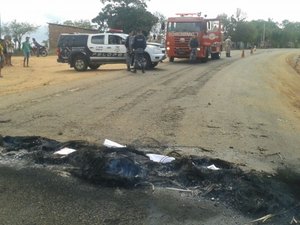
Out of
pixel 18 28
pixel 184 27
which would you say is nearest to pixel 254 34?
pixel 18 28

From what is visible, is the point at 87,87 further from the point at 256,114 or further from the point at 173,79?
the point at 256,114

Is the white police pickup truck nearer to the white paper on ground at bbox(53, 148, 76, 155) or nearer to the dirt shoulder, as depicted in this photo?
the dirt shoulder

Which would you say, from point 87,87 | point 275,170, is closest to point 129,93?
point 87,87

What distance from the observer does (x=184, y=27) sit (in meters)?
27.5

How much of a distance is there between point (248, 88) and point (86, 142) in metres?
9.38

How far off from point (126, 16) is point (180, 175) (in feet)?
201

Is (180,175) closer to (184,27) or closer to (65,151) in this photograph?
(65,151)

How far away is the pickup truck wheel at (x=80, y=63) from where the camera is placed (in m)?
23.3

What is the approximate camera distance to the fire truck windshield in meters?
27.3

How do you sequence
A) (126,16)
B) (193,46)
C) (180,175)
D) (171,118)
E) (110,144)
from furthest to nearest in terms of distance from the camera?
(126,16), (193,46), (171,118), (110,144), (180,175)

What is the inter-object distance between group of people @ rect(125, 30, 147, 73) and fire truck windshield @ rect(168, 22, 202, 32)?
23.1 ft

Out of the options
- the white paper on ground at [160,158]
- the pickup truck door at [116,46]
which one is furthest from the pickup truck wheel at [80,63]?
the white paper on ground at [160,158]

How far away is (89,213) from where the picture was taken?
4.76m

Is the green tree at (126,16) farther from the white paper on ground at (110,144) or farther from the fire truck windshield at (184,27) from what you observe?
the white paper on ground at (110,144)
